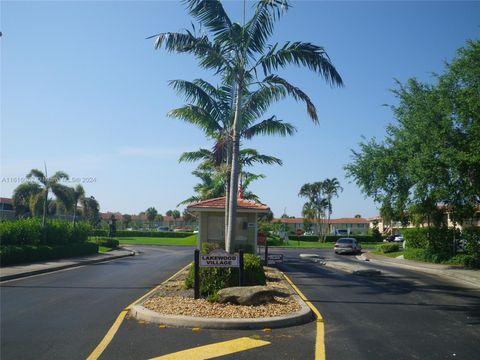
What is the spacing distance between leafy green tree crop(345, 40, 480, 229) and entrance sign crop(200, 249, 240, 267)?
12.1 m

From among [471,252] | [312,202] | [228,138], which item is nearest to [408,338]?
[228,138]

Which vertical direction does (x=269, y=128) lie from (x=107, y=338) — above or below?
above

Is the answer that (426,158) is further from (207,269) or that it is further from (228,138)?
(207,269)

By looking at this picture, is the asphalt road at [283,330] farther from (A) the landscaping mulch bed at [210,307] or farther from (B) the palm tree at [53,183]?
(B) the palm tree at [53,183]

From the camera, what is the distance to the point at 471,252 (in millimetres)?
22516

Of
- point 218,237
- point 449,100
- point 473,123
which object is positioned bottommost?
point 218,237

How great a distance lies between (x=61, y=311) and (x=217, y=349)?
4407 mm

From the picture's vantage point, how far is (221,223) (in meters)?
21.6

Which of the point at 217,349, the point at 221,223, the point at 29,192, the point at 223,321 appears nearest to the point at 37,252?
the point at 221,223

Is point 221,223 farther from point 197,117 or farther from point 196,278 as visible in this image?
point 196,278

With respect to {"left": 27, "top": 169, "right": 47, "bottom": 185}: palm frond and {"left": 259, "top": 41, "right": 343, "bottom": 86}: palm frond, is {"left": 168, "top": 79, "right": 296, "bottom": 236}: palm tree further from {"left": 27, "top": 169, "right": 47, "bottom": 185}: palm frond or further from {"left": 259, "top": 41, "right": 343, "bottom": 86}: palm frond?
{"left": 27, "top": 169, "right": 47, "bottom": 185}: palm frond

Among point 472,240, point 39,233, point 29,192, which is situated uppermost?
point 29,192

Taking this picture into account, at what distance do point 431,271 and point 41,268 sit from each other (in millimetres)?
16870

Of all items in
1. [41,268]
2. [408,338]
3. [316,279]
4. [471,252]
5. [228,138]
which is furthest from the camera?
[471,252]
